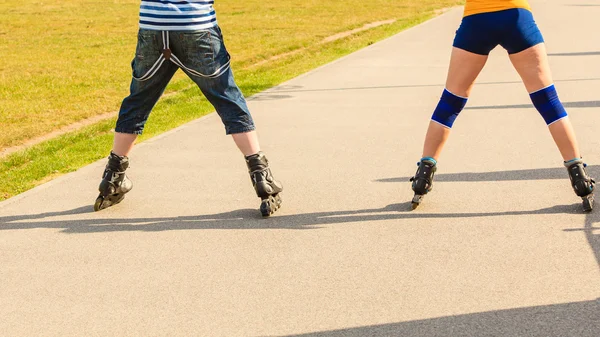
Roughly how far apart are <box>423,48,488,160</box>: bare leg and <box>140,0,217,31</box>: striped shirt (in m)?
1.45

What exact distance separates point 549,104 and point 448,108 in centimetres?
58

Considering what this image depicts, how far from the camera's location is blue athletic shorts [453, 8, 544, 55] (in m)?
5.88

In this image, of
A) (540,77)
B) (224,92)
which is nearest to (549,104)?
(540,77)

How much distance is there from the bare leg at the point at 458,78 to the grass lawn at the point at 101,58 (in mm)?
2871

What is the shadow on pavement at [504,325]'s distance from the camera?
4105 millimetres

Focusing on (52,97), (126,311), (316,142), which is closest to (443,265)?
(126,311)

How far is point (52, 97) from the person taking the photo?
13273 mm

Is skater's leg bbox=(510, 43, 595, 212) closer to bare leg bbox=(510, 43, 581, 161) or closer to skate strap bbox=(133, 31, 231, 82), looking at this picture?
bare leg bbox=(510, 43, 581, 161)

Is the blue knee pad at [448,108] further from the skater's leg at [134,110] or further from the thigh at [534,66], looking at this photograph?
the skater's leg at [134,110]

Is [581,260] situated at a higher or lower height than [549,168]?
higher

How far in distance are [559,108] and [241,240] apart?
6.57 feet

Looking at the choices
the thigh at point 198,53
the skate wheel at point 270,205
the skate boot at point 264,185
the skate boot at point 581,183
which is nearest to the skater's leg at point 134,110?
the thigh at point 198,53

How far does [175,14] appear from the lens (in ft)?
19.8

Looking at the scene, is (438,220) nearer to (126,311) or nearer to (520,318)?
(520,318)
